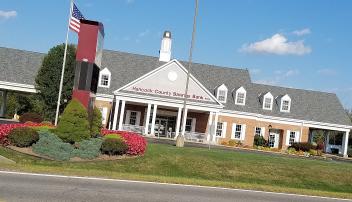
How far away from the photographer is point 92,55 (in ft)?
70.9

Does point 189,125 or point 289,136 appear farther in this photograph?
point 289,136

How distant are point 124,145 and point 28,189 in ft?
32.1

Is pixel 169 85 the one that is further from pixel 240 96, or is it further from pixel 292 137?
pixel 292 137

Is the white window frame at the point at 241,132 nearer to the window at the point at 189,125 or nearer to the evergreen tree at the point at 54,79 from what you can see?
the window at the point at 189,125

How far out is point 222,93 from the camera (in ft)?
165

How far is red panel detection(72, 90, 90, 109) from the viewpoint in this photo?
2142 centimetres

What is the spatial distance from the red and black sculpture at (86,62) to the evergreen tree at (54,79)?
17541 millimetres

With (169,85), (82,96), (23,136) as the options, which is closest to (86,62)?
(82,96)

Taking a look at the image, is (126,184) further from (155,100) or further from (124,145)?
(155,100)

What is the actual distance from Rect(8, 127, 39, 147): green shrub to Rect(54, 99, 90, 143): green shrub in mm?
952

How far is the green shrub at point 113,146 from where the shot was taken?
20516 millimetres

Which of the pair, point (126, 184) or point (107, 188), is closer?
point (107, 188)

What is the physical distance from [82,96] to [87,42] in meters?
2.31

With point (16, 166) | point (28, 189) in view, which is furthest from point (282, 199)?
point (16, 166)
